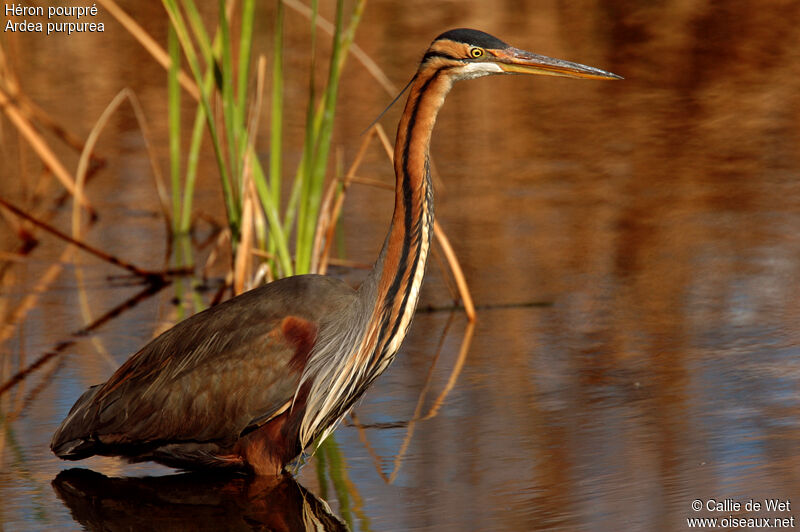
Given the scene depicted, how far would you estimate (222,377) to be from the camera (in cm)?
532

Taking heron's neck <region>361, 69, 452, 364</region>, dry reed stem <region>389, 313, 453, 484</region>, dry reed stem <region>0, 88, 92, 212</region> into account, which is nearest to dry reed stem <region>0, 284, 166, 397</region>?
dry reed stem <region>0, 88, 92, 212</region>

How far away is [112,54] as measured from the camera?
15.8 metres

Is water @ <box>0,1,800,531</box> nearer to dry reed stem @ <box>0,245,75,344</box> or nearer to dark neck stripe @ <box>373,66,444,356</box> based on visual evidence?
dry reed stem @ <box>0,245,75,344</box>

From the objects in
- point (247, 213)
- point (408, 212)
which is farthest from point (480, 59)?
point (247, 213)

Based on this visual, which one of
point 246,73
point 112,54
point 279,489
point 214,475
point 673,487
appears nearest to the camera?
point 673,487

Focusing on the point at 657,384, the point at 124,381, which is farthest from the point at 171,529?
the point at 657,384

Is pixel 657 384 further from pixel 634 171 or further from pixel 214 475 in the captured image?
pixel 634 171

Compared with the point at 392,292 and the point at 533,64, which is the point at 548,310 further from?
the point at 533,64

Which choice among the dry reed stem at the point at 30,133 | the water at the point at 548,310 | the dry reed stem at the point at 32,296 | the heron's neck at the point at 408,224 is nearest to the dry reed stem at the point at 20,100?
the dry reed stem at the point at 30,133

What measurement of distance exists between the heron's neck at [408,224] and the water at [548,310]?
1.83ft

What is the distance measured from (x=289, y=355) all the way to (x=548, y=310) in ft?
7.40

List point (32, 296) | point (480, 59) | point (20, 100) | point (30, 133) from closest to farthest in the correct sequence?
point (480, 59), point (32, 296), point (30, 133), point (20, 100)

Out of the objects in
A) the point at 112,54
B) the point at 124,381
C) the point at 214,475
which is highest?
the point at 112,54

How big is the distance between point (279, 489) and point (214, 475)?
481 mm
